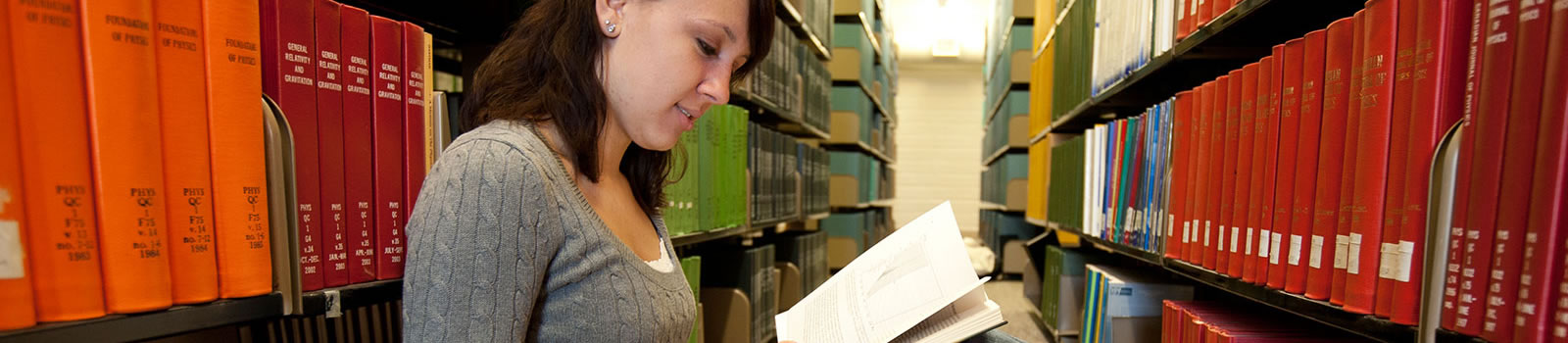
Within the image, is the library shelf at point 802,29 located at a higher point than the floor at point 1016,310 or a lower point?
higher

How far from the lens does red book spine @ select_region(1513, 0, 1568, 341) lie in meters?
0.54

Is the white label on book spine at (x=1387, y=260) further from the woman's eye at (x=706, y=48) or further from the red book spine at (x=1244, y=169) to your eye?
the woman's eye at (x=706, y=48)

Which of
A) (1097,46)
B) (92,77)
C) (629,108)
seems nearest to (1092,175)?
(1097,46)

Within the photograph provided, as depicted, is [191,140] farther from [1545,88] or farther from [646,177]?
[1545,88]

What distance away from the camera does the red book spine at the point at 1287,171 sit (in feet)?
2.90

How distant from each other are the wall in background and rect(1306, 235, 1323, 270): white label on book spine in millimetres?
6432

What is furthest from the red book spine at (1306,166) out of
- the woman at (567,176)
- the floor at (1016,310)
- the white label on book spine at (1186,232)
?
the floor at (1016,310)

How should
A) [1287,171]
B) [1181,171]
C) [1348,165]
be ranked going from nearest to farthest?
[1348,165]
[1287,171]
[1181,171]

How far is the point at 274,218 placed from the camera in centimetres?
62

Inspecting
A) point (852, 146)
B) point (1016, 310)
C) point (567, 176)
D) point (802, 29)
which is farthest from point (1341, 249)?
point (852, 146)

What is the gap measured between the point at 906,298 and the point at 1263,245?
545mm

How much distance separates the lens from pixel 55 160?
18.9 inches

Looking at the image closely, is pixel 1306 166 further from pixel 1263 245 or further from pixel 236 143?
pixel 236 143

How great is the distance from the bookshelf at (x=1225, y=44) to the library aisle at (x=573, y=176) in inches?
0.4
